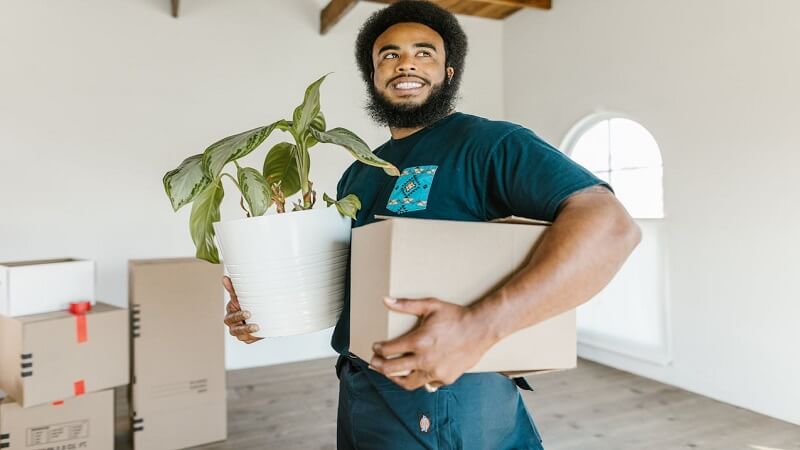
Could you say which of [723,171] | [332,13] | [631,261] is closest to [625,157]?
[631,261]

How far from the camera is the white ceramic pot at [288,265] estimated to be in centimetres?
86

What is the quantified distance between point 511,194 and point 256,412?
2.65m

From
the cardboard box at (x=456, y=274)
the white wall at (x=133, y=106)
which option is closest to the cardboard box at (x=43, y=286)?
the white wall at (x=133, y=106)

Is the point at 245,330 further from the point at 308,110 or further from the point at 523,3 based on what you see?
→ the point at 523,3

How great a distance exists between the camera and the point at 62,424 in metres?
2.31

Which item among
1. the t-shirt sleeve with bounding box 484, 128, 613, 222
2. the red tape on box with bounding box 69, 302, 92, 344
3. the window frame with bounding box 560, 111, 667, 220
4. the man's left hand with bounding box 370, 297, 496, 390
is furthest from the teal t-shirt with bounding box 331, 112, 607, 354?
the window frame with bounding box 560, 111, 667, 220

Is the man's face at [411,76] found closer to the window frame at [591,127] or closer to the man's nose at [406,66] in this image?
the man's nose at [406,66]

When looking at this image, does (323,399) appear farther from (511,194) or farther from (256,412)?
(511,194)

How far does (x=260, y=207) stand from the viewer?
0.91 meters

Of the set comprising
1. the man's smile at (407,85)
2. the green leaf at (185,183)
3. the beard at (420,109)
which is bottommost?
the green leaf at (185,183)

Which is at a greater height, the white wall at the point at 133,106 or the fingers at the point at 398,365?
the white wall at the point at 133,106

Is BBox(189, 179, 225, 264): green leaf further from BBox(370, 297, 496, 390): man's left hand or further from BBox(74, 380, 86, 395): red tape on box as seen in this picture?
BBox(74, 380, 86, 395): red tape on box

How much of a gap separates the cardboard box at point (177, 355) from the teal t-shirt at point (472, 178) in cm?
181

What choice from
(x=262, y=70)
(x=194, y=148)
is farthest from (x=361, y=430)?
(x=262, y=70)
